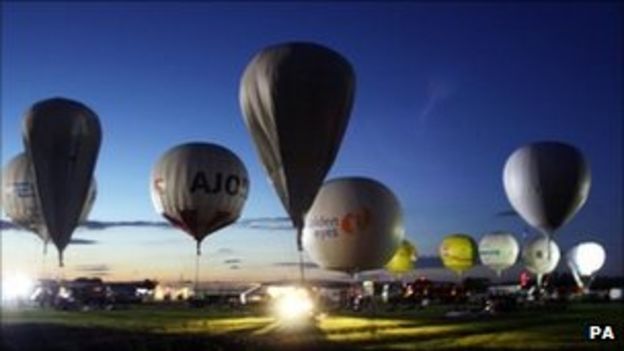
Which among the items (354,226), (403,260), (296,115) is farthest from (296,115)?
(403,260)

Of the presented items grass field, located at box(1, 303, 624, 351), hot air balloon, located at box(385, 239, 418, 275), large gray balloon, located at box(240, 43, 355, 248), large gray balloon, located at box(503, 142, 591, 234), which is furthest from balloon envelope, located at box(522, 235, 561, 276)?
large gray balloon, located at box(240, 43, 355, 248)

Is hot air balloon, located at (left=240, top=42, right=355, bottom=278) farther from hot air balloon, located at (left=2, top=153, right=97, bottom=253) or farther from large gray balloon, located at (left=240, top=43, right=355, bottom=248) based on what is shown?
hot air balloon, located at (left=2, top=153, right=97, bottom=253)

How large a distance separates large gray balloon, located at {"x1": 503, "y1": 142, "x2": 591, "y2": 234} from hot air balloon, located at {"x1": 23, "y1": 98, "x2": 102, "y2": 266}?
867 inches

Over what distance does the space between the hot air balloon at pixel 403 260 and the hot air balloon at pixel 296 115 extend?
36644 millimetres

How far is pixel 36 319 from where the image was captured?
1533 inches

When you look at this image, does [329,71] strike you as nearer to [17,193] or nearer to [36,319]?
[36,319]

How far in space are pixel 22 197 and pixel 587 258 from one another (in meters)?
44.2

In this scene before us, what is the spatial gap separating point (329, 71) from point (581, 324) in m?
13.0

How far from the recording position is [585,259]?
72.4 m

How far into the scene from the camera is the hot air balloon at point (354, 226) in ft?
145

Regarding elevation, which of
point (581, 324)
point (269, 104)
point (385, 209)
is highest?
point (269, 104)

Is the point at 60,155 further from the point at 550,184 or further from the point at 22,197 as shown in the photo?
the point at 550,184

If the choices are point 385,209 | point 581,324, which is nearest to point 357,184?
point 385,209

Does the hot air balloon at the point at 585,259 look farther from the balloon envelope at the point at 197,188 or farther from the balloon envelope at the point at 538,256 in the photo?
the balloon envelope at the point at 197,188
